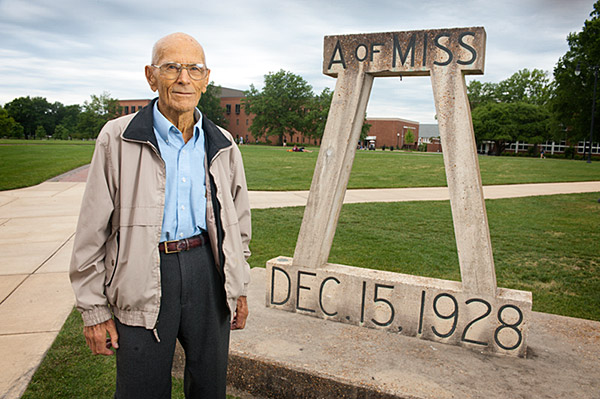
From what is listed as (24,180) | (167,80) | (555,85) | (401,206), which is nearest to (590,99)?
(555,85)

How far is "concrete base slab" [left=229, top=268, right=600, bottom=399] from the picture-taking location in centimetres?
263

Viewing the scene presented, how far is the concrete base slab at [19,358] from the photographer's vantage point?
2805mm

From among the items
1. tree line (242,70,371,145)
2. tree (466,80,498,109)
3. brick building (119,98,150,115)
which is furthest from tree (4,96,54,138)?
tree (466,80,498,109)

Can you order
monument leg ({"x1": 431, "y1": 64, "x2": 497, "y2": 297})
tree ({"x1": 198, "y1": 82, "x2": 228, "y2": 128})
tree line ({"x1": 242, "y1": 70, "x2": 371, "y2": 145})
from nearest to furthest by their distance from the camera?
1. monument leg ({"x1": 431, "y1": 64, "x2": 497, "y2": 297})
2. tree line ({"x1": 242, "y1": 70, "x2": 371, "y2": 145})
3. tree ({"x1": 198, "y1": 82, "x2": 228, "y2": 128})

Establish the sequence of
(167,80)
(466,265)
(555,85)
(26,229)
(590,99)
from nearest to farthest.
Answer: (167,80)
(466,265)
(26,229)
(590,99)
(555,85)

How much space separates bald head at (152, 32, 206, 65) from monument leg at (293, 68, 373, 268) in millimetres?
1834

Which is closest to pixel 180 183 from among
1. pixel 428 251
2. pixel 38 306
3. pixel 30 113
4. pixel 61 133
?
pixel 38 306

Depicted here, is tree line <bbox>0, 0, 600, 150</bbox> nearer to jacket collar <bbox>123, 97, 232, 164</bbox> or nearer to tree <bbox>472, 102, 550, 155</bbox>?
tree <bbox>472, 102, 550, 155</bbox>

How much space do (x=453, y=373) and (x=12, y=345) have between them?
10.2 ft

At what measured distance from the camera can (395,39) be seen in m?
3.33

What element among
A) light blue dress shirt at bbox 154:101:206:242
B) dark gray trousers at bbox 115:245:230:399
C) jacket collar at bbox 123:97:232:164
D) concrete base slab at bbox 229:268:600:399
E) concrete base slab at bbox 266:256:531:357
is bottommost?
concrete base slab at bbox 229:268:600:399

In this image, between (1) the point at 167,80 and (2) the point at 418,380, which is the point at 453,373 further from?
(1) the point at 167,80

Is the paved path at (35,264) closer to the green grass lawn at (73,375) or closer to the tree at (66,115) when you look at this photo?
the green grass lawn at (73,375)

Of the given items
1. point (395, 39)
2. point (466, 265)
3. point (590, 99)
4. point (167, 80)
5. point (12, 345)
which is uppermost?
point (590, 99)
